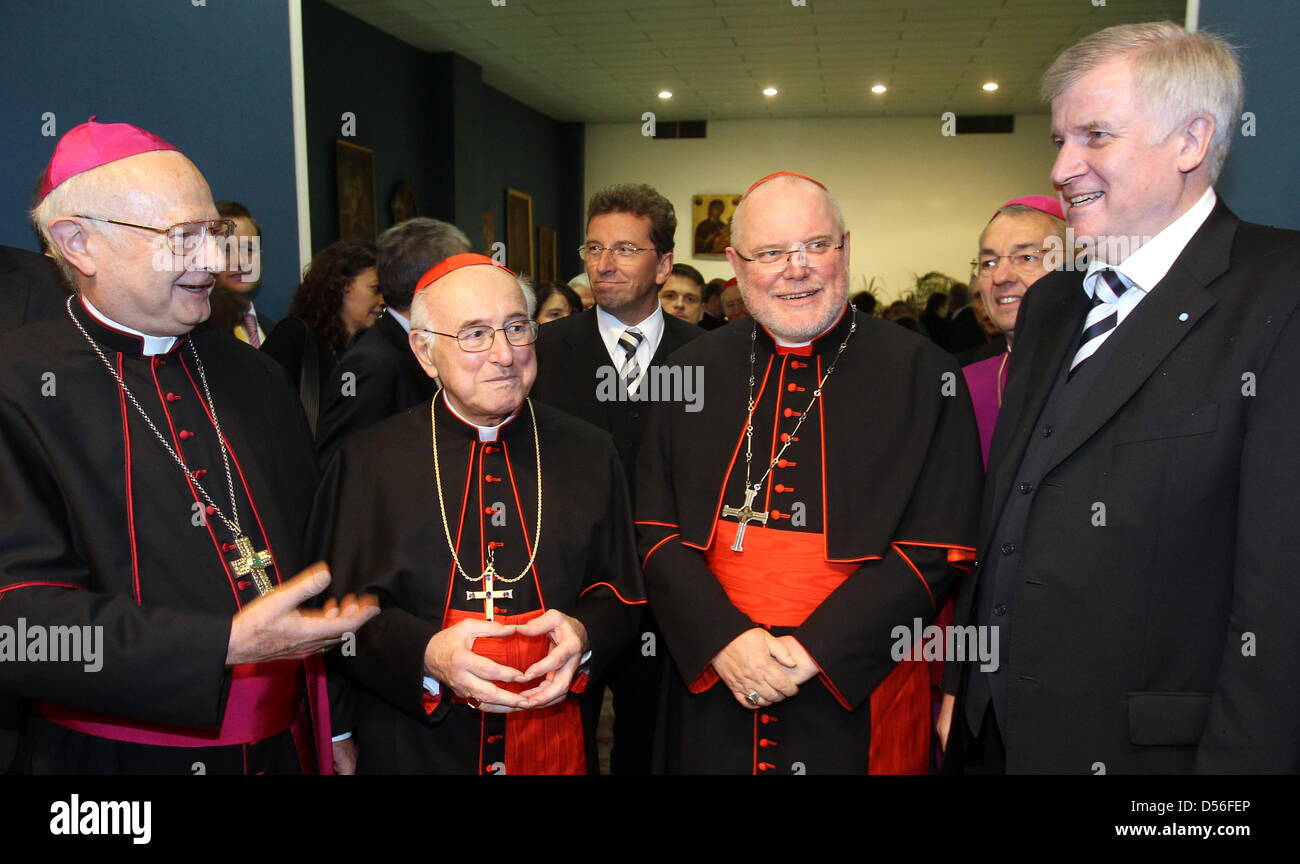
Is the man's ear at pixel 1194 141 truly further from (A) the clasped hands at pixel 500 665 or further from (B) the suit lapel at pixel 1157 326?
(A) the clasped hands at pixel 500 665

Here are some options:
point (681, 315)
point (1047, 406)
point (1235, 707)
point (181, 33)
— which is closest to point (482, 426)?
point (1047, 406)

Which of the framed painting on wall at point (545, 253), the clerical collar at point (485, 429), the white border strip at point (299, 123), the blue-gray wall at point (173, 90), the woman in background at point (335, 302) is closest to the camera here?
the clerical collar at point (485, 429)

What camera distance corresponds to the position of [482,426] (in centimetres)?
235

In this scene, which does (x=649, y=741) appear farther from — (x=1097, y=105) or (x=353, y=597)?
(x=1097, y=105)

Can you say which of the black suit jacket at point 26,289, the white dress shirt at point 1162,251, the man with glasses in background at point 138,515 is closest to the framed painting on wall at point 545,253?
the black suit jacket at point 26,289

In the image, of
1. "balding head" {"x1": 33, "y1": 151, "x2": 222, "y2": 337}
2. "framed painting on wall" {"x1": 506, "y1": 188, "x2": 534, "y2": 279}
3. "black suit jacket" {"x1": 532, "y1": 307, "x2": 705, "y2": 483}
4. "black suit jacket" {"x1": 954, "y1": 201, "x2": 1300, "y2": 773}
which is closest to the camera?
"black suit jacket" {"x1": 954, "y1": 201, "x2": 1300, "y2": 773}

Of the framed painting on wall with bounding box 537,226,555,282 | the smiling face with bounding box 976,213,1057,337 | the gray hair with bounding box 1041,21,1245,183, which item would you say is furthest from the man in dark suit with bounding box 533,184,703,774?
the framed painting on wall with bounding box 537,226,555,282

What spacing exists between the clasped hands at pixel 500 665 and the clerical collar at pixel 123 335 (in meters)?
Result: 0.88

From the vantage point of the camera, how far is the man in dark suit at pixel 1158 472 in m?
1.56

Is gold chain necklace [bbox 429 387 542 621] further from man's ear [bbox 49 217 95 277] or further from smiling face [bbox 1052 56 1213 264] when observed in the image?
smiling face [bbox 1052 56 1213 264]

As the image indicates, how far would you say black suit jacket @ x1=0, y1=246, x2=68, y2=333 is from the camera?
226cm

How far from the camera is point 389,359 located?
3068 millimetres

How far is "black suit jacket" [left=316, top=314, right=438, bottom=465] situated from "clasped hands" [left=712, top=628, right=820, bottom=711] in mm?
1491

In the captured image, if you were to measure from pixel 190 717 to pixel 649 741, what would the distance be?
182 cm
